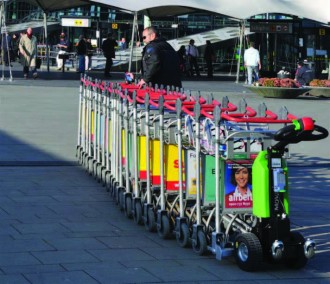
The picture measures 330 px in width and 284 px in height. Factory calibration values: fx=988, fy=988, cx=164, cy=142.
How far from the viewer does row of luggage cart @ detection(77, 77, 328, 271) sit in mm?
7152

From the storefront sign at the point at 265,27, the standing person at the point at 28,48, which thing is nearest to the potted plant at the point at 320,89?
the standing person at the point at 28,48

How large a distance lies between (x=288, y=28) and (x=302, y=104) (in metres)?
15.1

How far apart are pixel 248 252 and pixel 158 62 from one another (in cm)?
544

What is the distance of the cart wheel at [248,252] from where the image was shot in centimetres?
704

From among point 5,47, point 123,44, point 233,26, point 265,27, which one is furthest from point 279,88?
point 123,44

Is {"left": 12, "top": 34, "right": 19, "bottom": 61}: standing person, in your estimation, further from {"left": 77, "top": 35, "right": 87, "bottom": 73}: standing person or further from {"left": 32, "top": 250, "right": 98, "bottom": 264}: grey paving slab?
{"left": 32, "top": 250, "right": 98, "bottom": 264}: grey paving slab

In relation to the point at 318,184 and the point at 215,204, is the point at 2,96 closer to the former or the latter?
the point at 318,184

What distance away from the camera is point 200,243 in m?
7.71

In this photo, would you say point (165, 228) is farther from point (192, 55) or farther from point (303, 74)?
point (192, 55)

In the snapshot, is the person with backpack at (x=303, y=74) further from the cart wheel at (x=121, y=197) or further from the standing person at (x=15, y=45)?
the cart wheel at (x=121, y=197)

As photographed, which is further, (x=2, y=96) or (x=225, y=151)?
(x=2, y=96)

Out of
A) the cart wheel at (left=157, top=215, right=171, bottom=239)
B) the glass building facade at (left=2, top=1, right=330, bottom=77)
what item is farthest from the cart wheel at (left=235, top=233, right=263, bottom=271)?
the glass building facade at (left=2, top=1, right=330, bottom=77)

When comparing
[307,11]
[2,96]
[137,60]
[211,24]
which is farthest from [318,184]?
[211,24]

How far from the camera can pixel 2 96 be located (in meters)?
25.6
